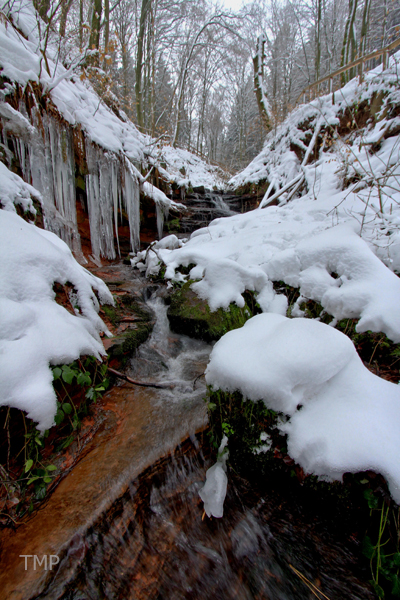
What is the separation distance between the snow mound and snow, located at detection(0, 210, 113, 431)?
38.9 inches

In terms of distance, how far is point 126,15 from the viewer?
1181 centimetres

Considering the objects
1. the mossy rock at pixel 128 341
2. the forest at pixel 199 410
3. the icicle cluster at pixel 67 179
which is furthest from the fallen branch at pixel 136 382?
the icicle cluster at pixel 67 179

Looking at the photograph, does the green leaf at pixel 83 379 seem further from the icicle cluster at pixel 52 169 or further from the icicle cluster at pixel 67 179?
the icicle cluster at pixel 52 169

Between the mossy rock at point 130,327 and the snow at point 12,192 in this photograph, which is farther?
the mossy rock at point 130,327

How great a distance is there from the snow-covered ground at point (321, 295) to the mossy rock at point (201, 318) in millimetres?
137

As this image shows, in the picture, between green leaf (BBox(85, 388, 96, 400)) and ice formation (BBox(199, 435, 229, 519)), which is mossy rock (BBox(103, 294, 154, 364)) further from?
ice formation (BBox(199, 435, 229, 519))

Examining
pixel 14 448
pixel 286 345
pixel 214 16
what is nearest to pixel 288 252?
pixel 286 345

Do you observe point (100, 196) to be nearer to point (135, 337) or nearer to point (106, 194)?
point (106, 194)

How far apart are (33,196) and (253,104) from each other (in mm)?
24792

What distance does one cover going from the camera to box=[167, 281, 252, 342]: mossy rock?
2988 mm

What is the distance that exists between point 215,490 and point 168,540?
1.07 feet

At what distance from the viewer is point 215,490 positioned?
1.38 meters

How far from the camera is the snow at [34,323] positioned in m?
1.30

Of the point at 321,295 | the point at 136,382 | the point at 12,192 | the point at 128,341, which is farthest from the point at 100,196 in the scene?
the point at 321,295
